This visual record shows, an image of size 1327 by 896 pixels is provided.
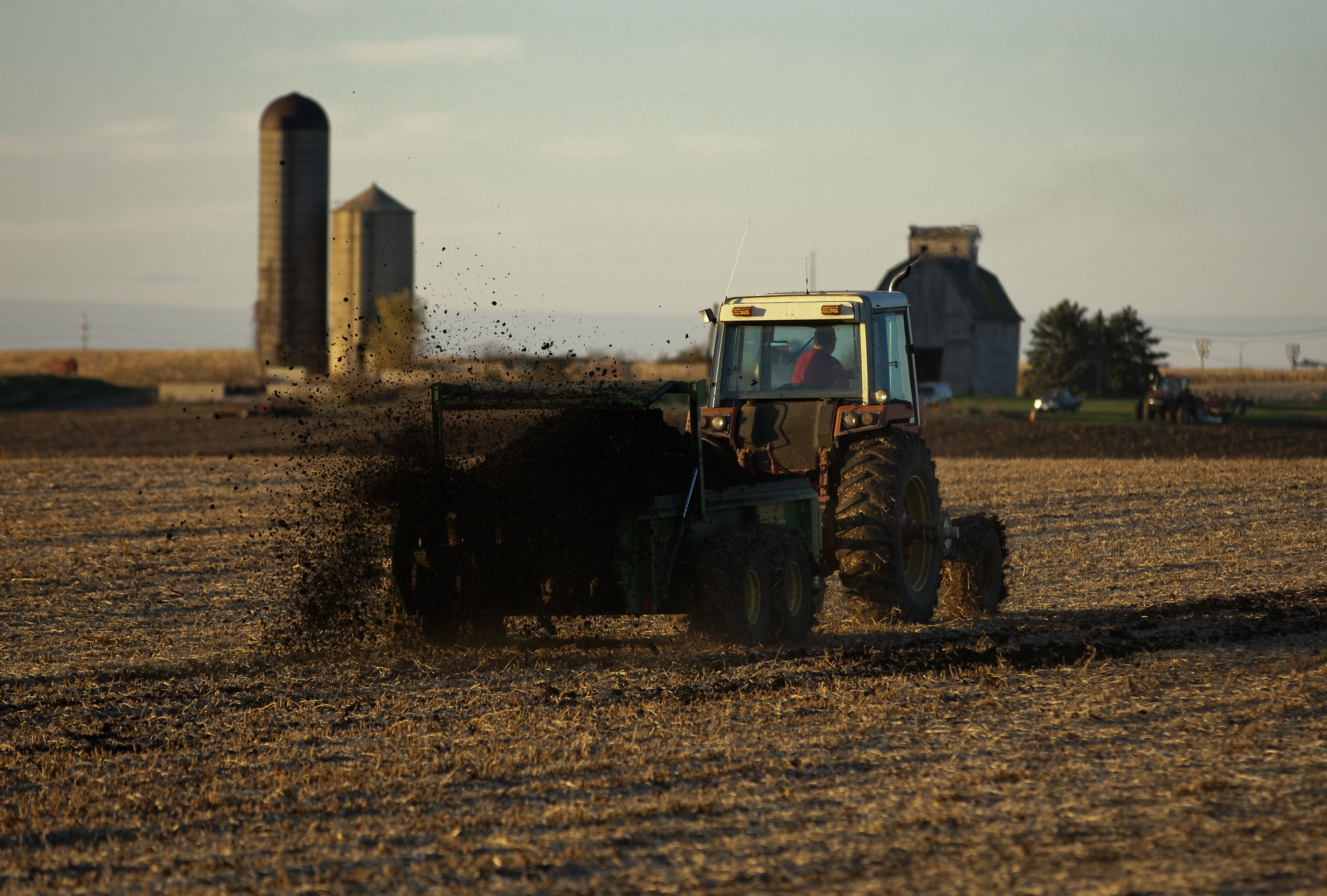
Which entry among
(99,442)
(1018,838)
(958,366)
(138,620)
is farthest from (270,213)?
(1018,838)

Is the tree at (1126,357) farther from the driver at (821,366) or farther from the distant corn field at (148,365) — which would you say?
the driver at (821,366)

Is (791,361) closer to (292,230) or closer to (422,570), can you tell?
(422,570)

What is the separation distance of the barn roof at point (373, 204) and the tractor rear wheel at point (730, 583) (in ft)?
178

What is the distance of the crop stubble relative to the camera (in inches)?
213

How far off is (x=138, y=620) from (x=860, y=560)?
576cm

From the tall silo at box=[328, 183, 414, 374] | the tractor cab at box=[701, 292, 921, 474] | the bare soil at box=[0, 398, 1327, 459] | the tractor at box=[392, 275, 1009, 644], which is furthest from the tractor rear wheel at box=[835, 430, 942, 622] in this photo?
the tall silo at box=[328, 183, 414, 374]

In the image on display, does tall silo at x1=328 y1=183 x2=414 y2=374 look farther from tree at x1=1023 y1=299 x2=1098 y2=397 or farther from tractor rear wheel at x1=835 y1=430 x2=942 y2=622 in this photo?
tractor rear wheel at x1=835 y1=430 x2=942 y2=622

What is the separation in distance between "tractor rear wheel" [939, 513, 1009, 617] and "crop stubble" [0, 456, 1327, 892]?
A: 26cm

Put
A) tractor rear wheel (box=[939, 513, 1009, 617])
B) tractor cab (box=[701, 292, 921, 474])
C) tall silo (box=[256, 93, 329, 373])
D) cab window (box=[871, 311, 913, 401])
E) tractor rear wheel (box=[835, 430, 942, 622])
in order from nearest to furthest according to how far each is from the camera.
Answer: tractor rear wheel (box=[835, 430, 942, 622]) < tractor cab (box=[701, 292, 921, 474]) < cab window (box=[871, 311, 913, 401]) < tractor rear wheel (box=[939, 513, 1009, 617]) < tall silo (box=[256, 93, 329, 373])

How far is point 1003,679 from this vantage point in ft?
29.1

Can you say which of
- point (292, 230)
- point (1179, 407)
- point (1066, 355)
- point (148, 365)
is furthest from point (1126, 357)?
point (148, 365)

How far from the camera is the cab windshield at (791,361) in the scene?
1145 cm

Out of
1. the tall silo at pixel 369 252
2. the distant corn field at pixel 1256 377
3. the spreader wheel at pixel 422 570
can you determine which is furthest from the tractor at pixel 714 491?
the distant corn field at pixel 1256 377

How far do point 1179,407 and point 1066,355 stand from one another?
2057 cm
